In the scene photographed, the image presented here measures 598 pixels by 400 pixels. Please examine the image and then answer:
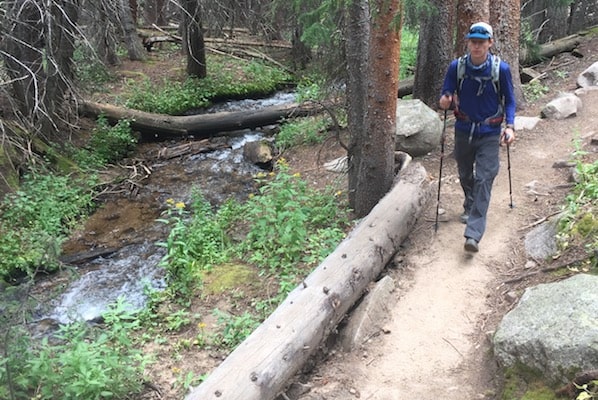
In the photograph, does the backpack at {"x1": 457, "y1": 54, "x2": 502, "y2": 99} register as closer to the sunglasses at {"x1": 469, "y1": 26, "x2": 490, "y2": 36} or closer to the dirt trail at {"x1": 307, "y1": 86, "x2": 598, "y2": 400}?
the sunglasses at {"x1": 469, "y1": 26, "x2": 490, "y2": 36}

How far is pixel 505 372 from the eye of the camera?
3.71m

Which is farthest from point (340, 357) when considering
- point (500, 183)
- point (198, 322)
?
Result: point (500, 183)

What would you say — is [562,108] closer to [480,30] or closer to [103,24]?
[480,30]

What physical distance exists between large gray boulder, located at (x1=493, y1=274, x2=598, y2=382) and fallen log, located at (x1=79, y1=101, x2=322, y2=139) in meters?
9.15

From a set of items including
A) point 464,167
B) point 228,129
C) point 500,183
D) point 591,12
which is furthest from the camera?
point 591,12

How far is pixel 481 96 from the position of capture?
521 centimetres

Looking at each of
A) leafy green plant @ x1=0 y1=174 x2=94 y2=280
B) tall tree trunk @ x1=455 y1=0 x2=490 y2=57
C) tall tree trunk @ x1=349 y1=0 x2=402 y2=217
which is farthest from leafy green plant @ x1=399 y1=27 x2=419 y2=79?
leafy green plant @ x1=0 y1=174 x2=94 y2=280

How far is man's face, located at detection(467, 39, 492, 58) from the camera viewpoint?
16.0ft

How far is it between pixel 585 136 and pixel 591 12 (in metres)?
11.7

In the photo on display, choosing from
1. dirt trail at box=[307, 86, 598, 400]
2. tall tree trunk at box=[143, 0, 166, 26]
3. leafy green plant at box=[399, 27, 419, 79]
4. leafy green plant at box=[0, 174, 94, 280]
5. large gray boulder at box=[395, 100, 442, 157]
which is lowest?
leafy green plant at box=[0, 174, 94, 280]

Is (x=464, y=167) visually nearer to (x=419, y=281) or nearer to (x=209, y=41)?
(x=419, y=281)

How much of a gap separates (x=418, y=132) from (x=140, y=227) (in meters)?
5.00

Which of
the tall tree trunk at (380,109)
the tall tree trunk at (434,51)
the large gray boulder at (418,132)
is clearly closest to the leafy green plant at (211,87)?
the tall tree trunk at (434,51)

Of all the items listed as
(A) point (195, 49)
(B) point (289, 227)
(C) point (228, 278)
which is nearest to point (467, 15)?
(B) point (289, 227)
